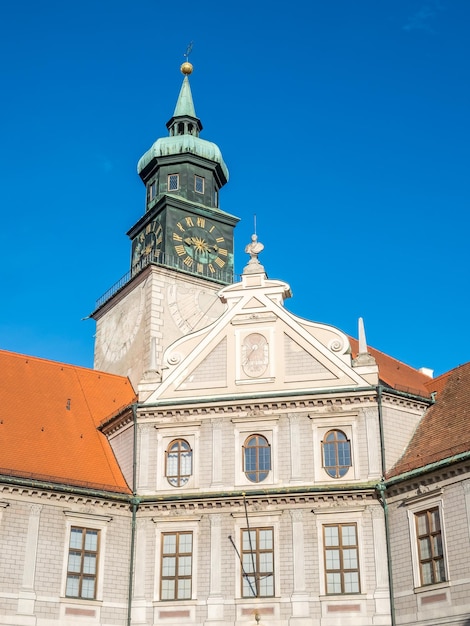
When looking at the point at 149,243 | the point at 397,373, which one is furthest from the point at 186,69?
the point at 397,373

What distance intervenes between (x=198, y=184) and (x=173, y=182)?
1.21m

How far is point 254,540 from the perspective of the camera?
1158 inches

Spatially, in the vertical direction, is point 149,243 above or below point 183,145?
below

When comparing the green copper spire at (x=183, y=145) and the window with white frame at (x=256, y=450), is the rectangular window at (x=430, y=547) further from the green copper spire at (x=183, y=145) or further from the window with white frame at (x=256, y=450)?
the green copper spire at (x=183, y=145)

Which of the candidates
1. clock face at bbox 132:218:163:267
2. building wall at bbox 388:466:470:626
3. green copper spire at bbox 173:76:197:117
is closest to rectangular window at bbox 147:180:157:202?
clock face at bbox 132:218:163:267

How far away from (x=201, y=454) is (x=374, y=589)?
22.9ft

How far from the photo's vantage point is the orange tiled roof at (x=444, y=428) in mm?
28062

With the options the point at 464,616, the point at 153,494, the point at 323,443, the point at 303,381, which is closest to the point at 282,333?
the point at 303,381

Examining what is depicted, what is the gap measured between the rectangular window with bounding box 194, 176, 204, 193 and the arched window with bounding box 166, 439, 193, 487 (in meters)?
17.5

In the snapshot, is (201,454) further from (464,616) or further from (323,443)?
(464,616)

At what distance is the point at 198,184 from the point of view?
45906mm

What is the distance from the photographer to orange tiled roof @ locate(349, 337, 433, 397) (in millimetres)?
34000

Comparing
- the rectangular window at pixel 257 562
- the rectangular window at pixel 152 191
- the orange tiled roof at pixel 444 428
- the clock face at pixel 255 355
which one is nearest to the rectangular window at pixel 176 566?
the rectangular window at pixel 257 562

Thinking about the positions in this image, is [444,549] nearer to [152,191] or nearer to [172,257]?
[172,257]
